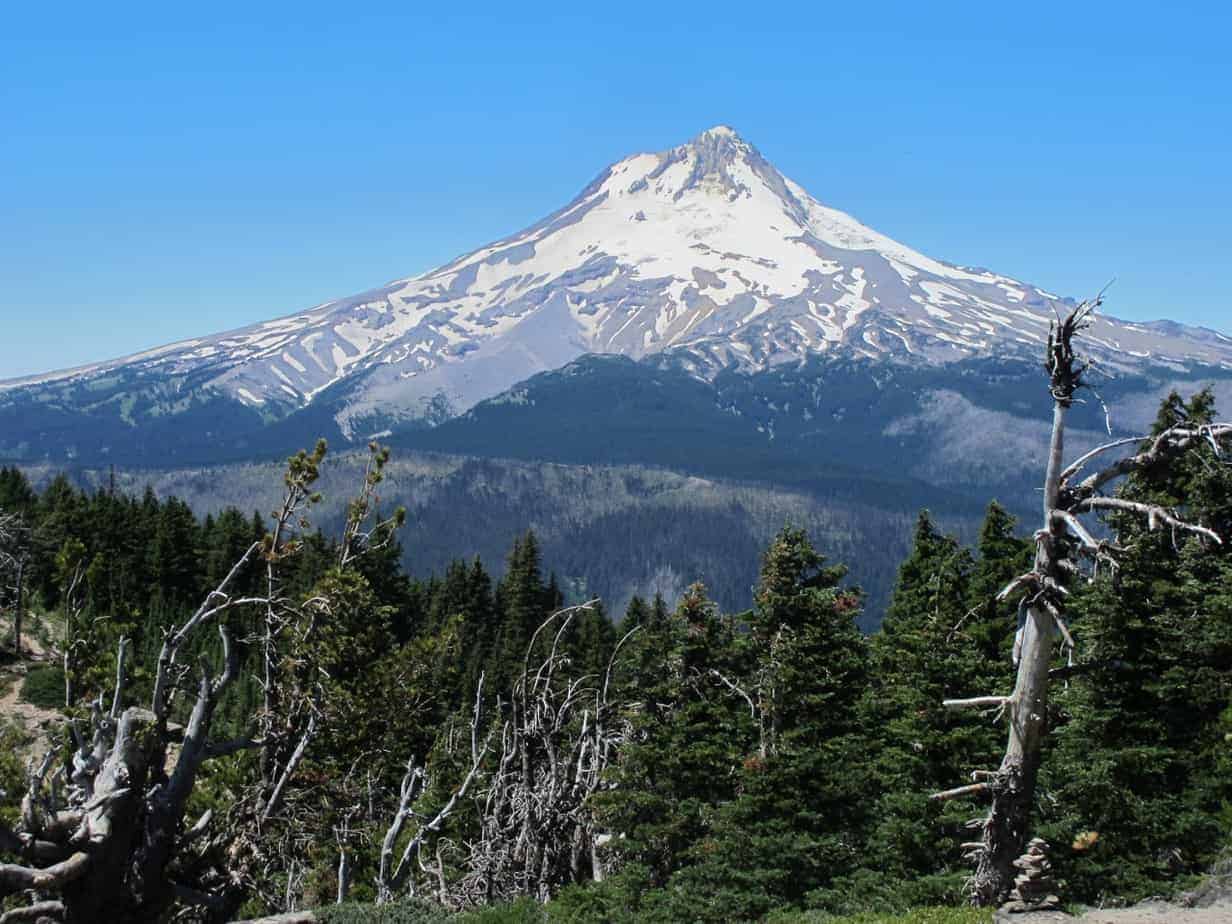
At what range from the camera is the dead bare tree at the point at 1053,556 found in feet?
32.8

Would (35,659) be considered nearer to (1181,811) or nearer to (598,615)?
(598,615)

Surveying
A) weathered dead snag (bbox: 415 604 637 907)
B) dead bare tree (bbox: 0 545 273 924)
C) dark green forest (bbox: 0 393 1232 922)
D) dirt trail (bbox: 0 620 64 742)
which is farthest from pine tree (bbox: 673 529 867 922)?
dirt trail (bbox: 0 620 64 742)

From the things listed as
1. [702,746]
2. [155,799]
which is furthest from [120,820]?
[702,746]

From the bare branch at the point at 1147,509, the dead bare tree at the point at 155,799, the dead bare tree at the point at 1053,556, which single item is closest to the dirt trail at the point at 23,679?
the dead bare tree at the point at 155,799

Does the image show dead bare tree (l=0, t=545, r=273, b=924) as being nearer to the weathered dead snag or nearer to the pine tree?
the weathered dead snag

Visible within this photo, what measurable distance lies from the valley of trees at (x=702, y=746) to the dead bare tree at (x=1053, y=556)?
0.04 metres

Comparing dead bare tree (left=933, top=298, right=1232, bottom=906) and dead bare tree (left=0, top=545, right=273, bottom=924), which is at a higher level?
dead bare tree (left=933, top=298, right=1232, bottom=906)

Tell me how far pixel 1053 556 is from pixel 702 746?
15422 mm

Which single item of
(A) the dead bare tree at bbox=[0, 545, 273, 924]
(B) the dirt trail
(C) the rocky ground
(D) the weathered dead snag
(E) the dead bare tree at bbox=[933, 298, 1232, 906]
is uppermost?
(E) the dead bare tree at bbox=[933, 298, 1232, 906]

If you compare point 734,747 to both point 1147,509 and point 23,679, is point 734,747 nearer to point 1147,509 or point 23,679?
point 1147,509

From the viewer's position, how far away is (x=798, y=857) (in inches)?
904

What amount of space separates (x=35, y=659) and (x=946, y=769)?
5877 centimetres

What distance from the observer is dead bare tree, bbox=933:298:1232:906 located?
394 inches

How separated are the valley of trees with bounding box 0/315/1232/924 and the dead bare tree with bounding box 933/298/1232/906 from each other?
0.04 m
